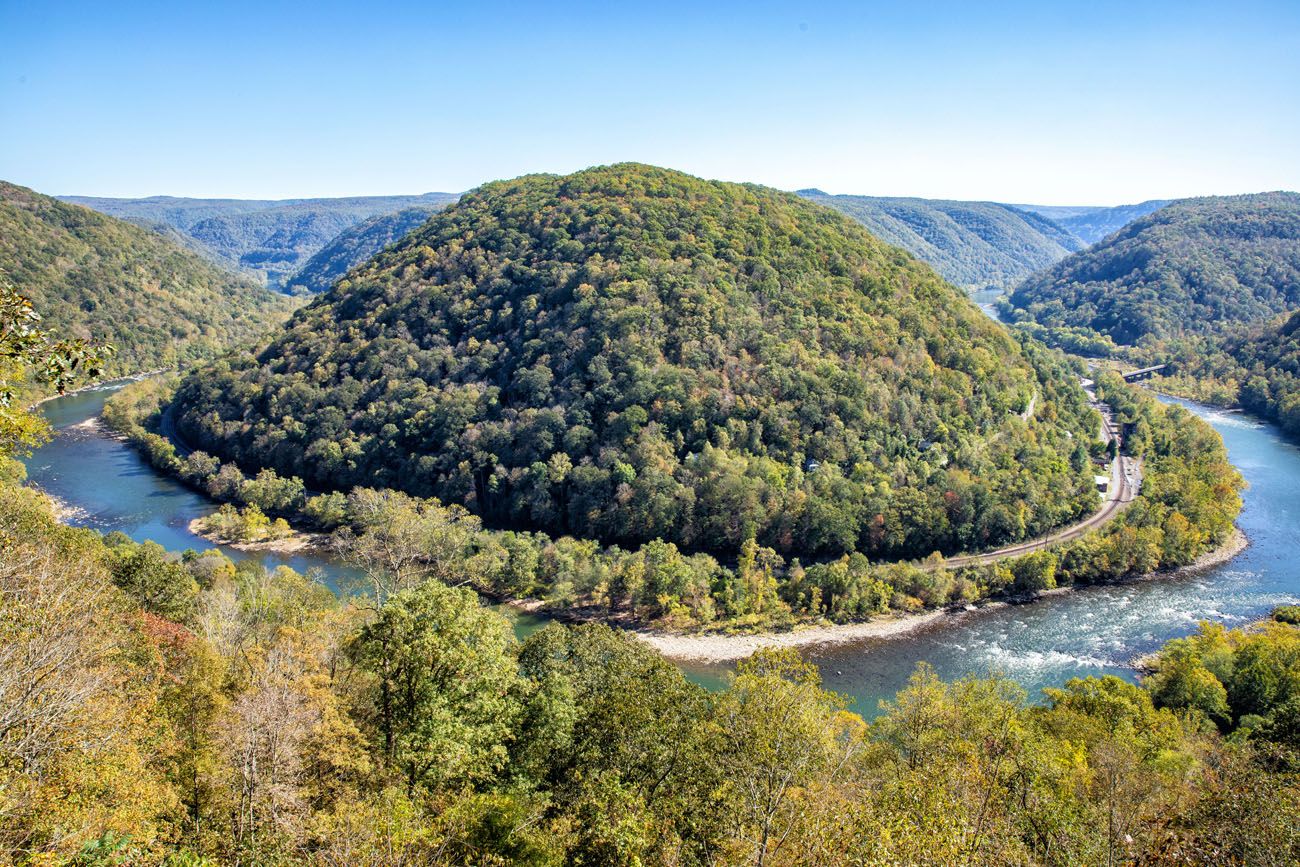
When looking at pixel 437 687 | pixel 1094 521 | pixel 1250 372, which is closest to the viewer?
pixel 437 687

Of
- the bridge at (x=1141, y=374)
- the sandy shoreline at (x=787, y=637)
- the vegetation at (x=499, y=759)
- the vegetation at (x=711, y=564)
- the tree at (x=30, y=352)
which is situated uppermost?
the tree at (x=30, y=352)

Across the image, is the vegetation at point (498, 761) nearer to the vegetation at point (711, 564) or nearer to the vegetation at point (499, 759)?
the vegetation at point (499, 759)

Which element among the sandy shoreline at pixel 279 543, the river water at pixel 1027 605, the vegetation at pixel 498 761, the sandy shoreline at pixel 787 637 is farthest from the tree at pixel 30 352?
the sandy shoreline at pixel 279 543

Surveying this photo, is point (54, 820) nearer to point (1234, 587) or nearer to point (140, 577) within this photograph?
point (140, 577)

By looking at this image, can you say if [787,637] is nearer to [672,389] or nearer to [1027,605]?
[1027,605]

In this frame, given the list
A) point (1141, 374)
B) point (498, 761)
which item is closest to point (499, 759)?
point (498, 761)

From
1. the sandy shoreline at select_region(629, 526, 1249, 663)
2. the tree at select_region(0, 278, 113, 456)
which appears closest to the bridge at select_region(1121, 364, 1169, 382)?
the sandy shoreline at select_region(629, 526, 1249, 663)

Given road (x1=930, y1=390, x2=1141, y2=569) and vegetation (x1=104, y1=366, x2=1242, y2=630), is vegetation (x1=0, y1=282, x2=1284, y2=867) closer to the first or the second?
vegetation (x1=104, y1=366, x2=1242, y2=630)
